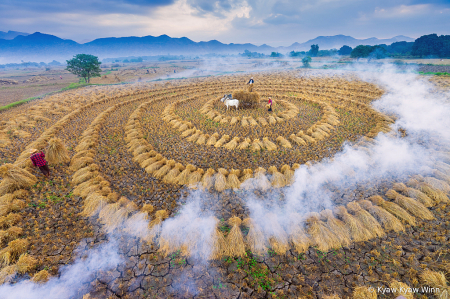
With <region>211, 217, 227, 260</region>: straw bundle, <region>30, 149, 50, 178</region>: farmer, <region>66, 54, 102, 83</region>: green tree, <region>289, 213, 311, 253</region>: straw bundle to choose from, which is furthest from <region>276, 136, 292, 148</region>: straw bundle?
<region>66, 54, 102, 83</region>: green tree

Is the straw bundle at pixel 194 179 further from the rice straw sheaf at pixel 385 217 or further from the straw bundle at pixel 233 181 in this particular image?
the rice straw sheaf at pixel 385 217

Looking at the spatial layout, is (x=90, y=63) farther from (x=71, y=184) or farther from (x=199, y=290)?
(x=199, y=290)

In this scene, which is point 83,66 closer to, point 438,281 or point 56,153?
point 56,153

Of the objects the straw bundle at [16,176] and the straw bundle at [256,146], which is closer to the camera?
the straw bundle at [16,176]

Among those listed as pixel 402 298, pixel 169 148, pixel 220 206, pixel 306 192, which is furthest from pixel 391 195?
pixel 169 148

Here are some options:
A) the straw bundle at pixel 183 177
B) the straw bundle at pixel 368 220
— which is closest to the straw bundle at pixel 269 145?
the straw bundle at pixel 183 177

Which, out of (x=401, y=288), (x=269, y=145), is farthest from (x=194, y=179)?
(x=401, y=288)

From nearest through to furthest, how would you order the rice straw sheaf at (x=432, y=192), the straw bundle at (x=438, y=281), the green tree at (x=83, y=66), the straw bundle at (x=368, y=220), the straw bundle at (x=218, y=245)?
the straw bundle at (x=438, y=281)
the straw bundle at (x=218, y=245)
the straw bundle at (x=368, y=220)
the rice straw sheaf at (x=432, y=192)
the green tree at (x=83, y=66)

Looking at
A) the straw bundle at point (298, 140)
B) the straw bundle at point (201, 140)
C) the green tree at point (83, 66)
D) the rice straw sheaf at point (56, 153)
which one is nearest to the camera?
the rice straw sheaf at point (56, 153)
